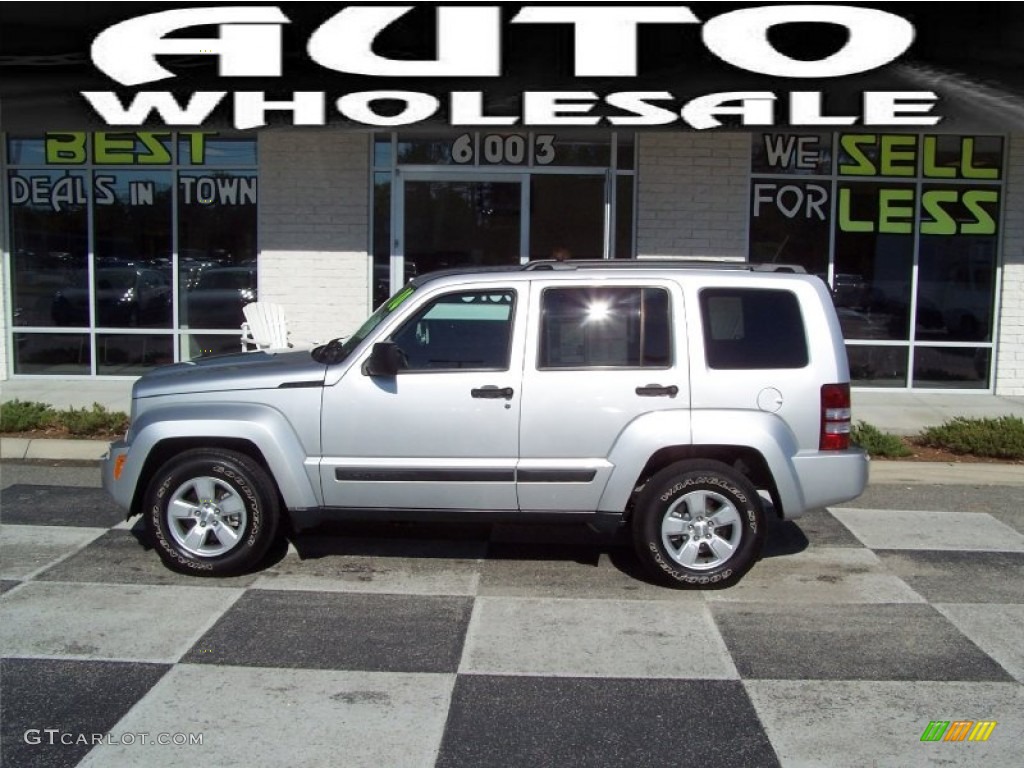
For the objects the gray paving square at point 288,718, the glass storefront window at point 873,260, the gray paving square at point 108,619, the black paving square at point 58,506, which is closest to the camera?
the gray paving square at point 288,718

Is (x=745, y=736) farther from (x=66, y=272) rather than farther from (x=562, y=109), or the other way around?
(x=66, y=272)

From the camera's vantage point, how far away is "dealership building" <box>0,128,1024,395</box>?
43.2 feet

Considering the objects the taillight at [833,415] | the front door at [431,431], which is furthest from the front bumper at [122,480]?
the taillight at [833,415]

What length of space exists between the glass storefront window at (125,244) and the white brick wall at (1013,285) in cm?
935

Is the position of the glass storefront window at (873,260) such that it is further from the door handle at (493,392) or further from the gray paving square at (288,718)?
the gray paving square at (288,718)

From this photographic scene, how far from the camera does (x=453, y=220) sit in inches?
525

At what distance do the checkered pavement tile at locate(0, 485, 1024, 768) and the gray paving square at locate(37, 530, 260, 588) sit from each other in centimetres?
2

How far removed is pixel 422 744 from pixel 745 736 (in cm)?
133

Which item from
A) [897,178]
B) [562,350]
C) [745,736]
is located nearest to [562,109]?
[897,178]

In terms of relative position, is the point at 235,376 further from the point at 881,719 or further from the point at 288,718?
the point at 881,719

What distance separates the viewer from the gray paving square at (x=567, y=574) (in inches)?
247

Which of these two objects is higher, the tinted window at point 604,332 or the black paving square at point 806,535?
the tinted window at point 604,332

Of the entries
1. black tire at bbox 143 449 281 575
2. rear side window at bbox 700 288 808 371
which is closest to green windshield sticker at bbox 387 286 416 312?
black tire at bbox 143 449 281 575

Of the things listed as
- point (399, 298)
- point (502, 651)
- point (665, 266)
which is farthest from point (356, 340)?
point (502, 651)
